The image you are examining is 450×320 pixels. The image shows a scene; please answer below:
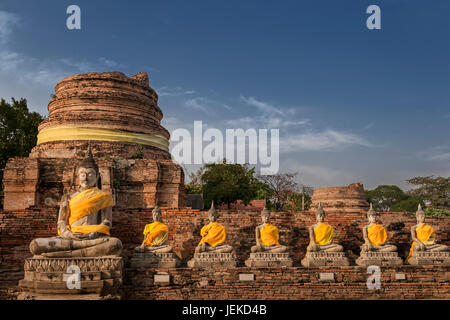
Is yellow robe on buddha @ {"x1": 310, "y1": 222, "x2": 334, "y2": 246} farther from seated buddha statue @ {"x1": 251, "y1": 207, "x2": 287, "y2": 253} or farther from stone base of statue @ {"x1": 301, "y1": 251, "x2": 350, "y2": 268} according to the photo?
seated buddha statue @ {"x1": 251, "y1": 207, "x2": 287, "y2": 253}

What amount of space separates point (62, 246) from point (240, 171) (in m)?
25.5

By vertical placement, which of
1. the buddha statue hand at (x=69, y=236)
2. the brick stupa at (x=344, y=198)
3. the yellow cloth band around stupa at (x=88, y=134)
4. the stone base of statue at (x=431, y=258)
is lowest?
the stone base of statue at (x=431, y=258)

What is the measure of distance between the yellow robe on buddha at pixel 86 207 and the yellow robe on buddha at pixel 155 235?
2456 millimetres

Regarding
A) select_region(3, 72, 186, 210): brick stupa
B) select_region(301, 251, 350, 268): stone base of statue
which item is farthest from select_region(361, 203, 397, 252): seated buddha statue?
select_region(3, 72, 186, 210): brick stupa

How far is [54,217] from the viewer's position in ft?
37.1

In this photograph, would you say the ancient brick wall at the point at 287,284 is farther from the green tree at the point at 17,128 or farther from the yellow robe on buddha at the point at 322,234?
the green tree at the point at 17,128

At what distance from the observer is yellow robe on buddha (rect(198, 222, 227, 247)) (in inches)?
403

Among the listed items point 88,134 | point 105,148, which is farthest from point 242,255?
point 88,134

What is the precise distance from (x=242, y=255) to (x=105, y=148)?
7183 millimetres

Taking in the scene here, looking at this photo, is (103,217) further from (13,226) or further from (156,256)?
(13,226)

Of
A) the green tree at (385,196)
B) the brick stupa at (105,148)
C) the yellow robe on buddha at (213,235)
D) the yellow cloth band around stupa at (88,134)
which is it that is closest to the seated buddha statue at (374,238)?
the yellow robe on buddha at (213,235)

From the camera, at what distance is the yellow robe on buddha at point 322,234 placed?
10.6 meters

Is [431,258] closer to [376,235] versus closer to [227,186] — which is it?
[376,235]

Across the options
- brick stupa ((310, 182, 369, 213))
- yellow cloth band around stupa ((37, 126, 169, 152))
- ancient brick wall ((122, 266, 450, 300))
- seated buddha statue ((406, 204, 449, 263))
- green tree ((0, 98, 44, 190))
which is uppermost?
green tree ((0, 98, 44, 190))
